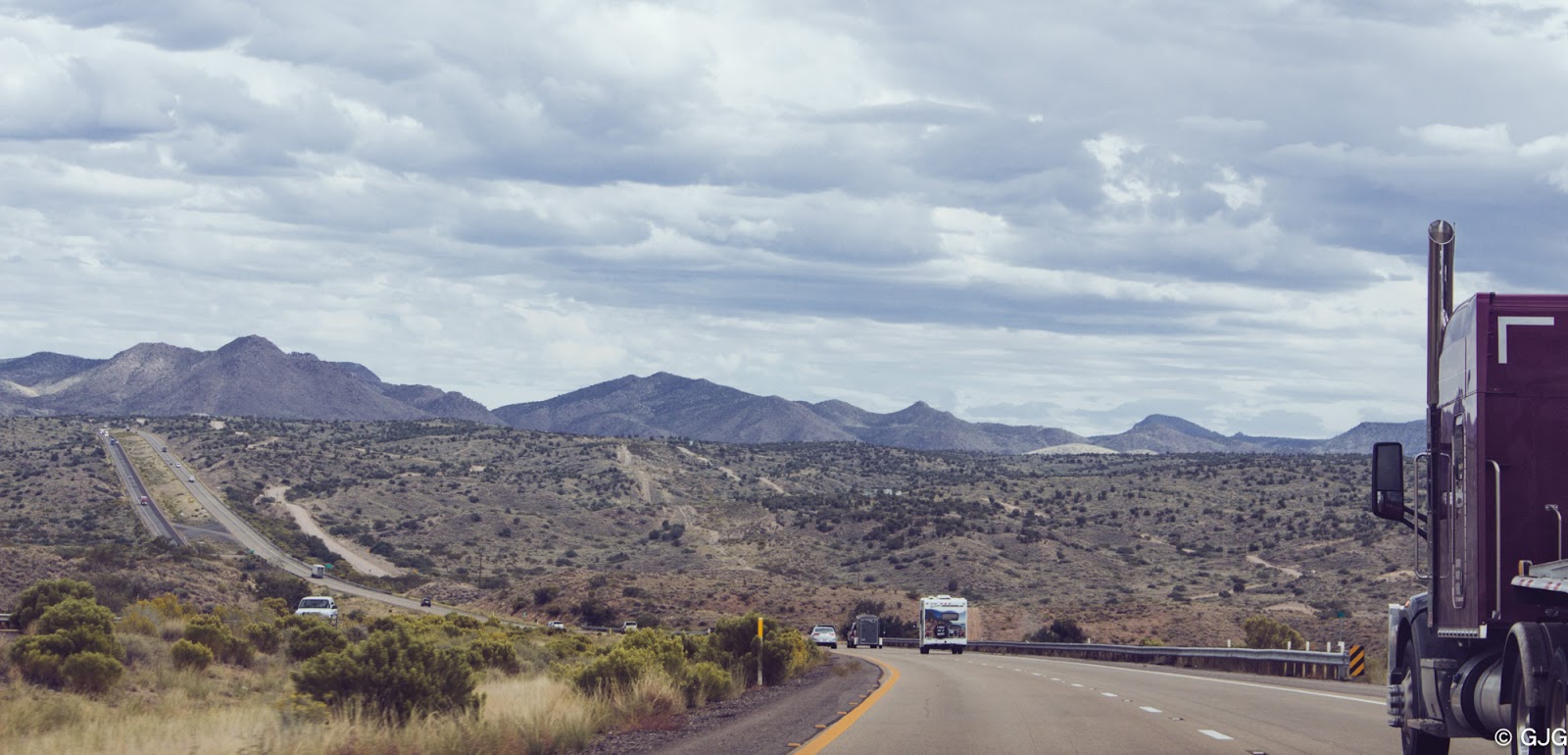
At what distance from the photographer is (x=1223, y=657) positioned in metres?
39.0

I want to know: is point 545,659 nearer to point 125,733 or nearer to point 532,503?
point 125,733

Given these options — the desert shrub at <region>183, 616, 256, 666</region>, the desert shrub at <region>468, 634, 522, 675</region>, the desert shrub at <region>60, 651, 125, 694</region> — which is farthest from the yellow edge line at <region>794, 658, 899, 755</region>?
the desert shrub at <region>183, 616, 256, 666</region>

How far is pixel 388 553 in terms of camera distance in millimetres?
109562

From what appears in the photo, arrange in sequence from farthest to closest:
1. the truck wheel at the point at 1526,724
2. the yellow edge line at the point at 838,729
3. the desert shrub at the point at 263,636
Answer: the desert shrub at the point at 263,636
the yellow edge line at the point at 838,729
the truck wheel at the point at 1526,724

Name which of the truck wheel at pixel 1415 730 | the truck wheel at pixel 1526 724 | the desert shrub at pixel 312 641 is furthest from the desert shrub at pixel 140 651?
the truck wheel at pixel 1526 724

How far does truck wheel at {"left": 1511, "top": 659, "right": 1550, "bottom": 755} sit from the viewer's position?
8.65 metres

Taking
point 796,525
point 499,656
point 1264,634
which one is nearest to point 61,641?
point 499,656

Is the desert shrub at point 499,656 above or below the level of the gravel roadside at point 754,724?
below

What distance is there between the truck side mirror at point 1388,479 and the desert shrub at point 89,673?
19236mm

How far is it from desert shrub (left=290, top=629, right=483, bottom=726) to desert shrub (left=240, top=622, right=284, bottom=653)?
786 inches

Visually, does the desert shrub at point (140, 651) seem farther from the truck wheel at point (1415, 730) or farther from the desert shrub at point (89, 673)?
the truck wheel at point (1415, 730)

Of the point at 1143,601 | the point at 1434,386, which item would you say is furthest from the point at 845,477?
the point at 1434,386

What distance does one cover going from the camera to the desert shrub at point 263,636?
34.4m

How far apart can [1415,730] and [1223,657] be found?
92.0 ft
